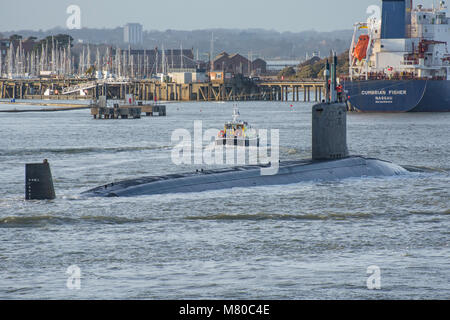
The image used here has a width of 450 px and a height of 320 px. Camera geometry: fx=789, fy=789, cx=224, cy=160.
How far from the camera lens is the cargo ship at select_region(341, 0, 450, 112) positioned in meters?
89.8

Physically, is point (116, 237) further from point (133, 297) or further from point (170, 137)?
point (170, 137)

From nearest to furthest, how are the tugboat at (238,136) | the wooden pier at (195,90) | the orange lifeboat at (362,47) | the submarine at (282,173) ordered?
the submarine at (282,173)
the tugboat at (238,136)
the orange lifeboat at (362,47)
the wooden pier at (195,90)

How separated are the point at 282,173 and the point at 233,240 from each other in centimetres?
901

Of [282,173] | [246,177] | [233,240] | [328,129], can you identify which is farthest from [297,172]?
[233,240]

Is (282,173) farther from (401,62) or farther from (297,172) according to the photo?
(401,62)

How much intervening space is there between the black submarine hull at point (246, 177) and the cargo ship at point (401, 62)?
57.5m

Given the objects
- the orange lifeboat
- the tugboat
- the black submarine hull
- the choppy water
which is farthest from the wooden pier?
the choppy water

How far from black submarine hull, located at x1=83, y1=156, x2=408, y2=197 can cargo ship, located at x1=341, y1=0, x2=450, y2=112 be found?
57510 mm

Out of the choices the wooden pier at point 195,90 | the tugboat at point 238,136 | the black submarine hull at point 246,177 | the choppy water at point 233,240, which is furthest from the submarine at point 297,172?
the wooden pier at point 195,90

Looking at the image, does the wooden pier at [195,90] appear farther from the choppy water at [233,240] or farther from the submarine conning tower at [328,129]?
the choppy water at [233,240]

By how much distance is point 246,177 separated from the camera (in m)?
28.6

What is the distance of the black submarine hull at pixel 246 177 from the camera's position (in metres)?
26.6

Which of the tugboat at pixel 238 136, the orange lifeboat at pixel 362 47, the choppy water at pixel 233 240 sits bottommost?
the choppy water at pixel 233 240
